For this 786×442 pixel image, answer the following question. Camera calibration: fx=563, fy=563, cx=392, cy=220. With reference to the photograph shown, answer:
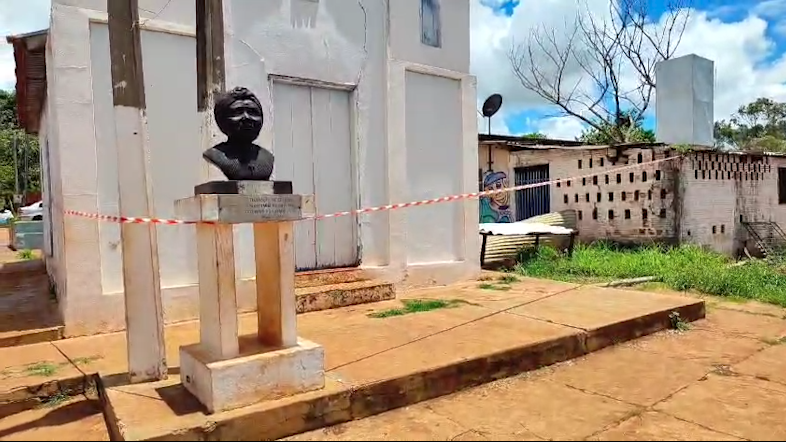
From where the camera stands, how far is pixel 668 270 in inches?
331

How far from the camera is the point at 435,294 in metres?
6.53

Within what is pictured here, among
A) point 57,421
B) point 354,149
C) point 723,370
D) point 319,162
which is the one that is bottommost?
point 723,370

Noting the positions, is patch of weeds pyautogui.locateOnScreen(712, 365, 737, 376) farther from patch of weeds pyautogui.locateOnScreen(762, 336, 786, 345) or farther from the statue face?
the statue face

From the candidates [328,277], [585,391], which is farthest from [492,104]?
[585,391]

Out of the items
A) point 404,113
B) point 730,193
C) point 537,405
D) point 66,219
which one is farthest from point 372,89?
point 730,193

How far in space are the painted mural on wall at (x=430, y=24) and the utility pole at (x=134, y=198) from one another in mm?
4191

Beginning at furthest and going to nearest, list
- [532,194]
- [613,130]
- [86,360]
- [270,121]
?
[613,130] < [532,194] < [270,121] < [86,360]

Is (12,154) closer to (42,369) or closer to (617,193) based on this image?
(617,193)

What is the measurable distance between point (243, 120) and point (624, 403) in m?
2.93

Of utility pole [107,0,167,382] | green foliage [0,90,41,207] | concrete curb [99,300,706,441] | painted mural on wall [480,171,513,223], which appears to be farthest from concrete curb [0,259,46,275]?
green foliage [0,90,41,207]

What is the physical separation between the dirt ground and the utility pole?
1.15 m

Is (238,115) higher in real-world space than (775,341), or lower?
higher

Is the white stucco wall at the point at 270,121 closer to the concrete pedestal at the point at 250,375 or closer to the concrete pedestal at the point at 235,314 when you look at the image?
the concrete pedestal at the point at 235,314

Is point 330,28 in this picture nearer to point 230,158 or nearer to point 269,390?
point 230,158
